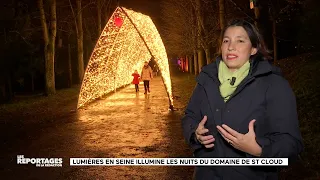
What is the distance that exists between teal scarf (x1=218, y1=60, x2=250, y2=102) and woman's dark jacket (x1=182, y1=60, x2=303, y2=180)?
0.04 m

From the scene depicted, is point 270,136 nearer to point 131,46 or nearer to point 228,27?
point 228,27

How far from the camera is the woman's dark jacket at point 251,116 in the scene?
2.32m

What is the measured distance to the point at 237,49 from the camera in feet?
8.50

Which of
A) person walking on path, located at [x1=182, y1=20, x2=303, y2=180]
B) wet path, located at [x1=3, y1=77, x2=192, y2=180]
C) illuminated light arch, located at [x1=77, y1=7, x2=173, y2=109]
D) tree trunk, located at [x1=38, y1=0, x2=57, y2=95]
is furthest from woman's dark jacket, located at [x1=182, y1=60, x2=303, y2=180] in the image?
tree trunk, located at [x1=38, y1=0, x2=57, y2=95]

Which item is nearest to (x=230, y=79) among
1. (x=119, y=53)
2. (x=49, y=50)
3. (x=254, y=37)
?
(x=254, y=37)

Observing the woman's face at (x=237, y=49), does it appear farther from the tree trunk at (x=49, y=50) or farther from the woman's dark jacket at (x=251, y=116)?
the tree trunk at (x=49, y=50)

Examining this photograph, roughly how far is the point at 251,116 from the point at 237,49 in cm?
53

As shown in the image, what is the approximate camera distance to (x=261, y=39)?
2.69 m

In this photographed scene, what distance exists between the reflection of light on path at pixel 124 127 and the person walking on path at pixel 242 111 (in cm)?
518

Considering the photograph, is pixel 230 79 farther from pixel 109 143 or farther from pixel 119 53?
pixel 119 53

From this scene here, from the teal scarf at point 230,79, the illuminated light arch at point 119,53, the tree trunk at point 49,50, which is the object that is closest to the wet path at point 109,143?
the illuminated light arch at point 119,53

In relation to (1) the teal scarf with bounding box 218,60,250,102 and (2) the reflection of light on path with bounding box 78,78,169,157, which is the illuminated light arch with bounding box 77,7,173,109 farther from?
(1) the teal scarf with bounding box 218,60,250,102

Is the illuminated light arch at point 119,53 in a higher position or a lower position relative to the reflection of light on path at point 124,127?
higher

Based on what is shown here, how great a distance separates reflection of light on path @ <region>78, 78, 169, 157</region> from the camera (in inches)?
335
